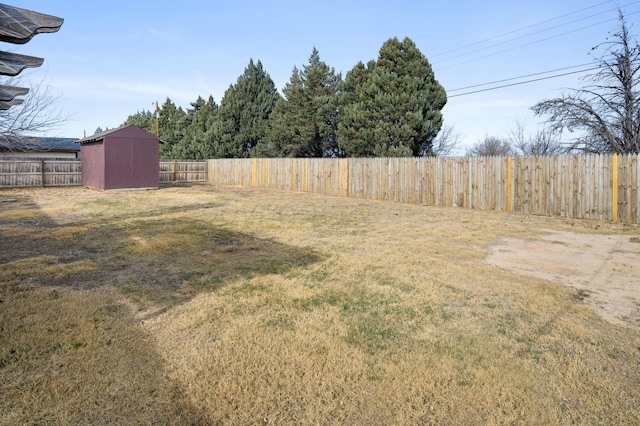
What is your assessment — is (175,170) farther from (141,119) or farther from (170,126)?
(141,119)

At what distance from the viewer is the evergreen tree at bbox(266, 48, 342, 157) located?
80.4 ft

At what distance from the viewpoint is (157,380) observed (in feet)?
7.69

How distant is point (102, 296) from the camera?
3791mm

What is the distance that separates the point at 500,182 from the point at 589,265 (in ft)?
21.9

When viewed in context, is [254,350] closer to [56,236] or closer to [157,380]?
[157,380]

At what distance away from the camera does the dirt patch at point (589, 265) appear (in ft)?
12.6

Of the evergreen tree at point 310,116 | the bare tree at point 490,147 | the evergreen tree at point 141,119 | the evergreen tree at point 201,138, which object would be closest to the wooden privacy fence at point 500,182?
the evergreen tree at point 310,116

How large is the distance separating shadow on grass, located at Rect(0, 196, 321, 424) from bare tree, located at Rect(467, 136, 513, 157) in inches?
1365

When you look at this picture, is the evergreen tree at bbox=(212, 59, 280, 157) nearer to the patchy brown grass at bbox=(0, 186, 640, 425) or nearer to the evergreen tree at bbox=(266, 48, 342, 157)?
the evergreen tree at bbox=(266, 48, 342, 157)

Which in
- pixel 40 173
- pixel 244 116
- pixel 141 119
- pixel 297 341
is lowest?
pixel 297 341

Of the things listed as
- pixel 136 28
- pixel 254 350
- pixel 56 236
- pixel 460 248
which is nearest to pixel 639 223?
pixel 460 248

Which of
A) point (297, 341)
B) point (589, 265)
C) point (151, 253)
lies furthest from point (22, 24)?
point (589, 265)

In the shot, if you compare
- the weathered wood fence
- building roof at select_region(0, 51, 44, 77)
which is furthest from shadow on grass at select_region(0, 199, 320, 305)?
the weathered wood fence

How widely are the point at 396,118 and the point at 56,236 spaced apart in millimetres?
15241
